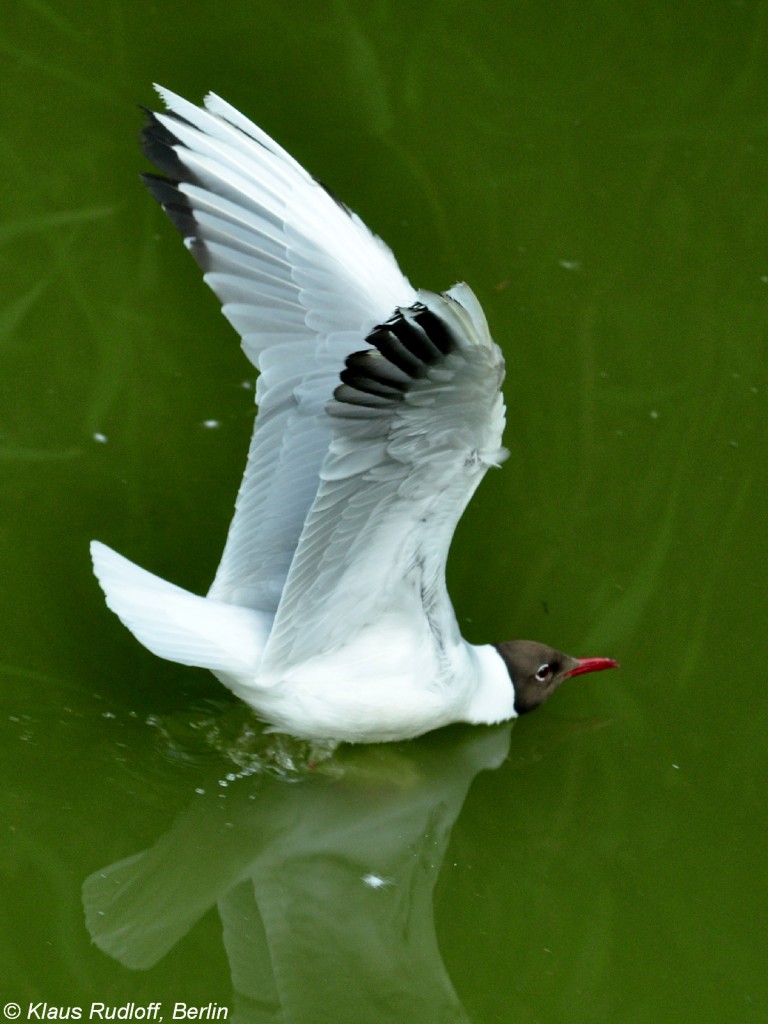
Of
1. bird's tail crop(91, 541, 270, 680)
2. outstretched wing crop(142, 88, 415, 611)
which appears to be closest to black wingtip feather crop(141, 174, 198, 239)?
outstretched wing crop(142, 88, 415, 611)

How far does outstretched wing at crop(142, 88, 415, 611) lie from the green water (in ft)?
1.25

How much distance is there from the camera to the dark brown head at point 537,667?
335 centimetres

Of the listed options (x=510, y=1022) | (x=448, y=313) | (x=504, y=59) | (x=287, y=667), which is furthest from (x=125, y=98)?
(x=510, y=1022)

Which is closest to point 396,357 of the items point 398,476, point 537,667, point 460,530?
point 398,476

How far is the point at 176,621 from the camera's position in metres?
2.79

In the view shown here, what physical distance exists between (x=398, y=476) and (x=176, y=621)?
529 millimetres

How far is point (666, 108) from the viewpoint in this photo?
4871 mm

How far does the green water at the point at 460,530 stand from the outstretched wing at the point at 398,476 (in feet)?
1.30

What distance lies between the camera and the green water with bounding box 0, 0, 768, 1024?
2727 millimetres

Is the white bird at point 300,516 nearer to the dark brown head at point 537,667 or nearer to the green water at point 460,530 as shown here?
the dark brown head at point 537,667

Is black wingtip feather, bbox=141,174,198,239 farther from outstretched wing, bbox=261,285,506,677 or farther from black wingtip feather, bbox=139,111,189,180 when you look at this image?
outstretched wing, bbox=261,285,506,677

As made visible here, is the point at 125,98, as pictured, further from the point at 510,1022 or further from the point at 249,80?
the point at 510,1022

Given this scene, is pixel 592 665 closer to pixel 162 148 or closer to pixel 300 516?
pixel 300 516

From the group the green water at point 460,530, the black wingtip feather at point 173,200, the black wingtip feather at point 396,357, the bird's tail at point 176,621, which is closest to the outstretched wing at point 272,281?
the black wingtip feather at point 173,200
